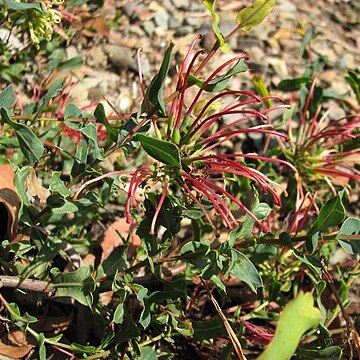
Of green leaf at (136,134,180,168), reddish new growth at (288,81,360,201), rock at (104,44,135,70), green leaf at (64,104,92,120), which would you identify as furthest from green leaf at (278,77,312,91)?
green leaf at (136,134,180,168)

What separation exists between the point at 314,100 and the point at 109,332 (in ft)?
3.64

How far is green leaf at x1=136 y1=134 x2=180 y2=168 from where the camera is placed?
128 cm

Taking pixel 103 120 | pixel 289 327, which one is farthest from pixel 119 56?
pixel 289 327

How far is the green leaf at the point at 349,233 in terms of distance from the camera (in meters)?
1.41

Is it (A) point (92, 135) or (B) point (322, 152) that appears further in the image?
(B) point (322, 152)

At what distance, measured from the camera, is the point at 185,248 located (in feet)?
4.83

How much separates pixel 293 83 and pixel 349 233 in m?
0.94

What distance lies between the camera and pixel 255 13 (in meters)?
1.36

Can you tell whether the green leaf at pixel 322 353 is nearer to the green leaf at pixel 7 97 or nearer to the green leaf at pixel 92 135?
the green leaf at pixel 92 135

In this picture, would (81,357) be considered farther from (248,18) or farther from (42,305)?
(248,18)

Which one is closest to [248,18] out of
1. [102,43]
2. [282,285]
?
[282,285]

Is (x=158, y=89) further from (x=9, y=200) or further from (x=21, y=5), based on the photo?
(x=9, y=200)

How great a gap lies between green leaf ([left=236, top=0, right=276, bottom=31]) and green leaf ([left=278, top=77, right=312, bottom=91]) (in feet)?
2.86

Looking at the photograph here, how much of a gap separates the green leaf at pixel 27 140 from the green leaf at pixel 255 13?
47 centimetres
